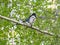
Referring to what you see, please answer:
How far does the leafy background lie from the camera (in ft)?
17.4

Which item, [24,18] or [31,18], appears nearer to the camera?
[31,18]

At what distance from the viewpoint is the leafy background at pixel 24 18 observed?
5301mm

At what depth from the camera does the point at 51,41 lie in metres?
5.46

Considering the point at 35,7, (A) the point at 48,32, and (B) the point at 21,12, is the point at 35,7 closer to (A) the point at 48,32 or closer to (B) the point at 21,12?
(B) the point at 21,12

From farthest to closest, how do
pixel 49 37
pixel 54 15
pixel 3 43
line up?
1. pixel 54 15
2. pixel 49 37
3. pixel 3 43

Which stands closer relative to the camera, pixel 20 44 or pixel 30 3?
pixel 20 44

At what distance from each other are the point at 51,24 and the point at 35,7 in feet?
1.44

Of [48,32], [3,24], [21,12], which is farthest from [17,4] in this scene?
[48,32]

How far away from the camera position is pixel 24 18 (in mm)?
5578

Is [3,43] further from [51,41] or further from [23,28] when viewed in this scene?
[51,41]

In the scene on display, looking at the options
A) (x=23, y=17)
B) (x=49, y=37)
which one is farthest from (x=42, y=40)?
(x=23, y=17)

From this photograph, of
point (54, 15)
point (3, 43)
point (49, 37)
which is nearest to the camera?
point (3, 43)

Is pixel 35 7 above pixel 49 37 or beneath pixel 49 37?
above

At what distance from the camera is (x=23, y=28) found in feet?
17.7
